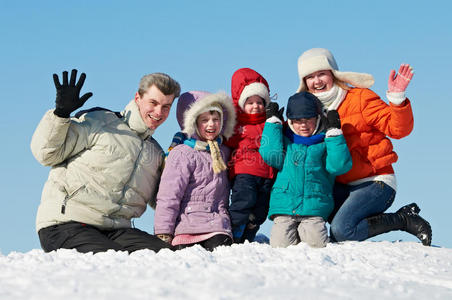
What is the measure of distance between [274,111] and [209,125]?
78 cm

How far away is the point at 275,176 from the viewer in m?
6.16

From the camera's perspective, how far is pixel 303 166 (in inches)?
230

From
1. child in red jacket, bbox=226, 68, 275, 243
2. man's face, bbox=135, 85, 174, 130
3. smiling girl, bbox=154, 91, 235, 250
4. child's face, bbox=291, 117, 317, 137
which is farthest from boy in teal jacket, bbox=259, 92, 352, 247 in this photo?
man's face, bbox=135, 85, 174, 130

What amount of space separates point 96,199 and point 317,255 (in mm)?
2453

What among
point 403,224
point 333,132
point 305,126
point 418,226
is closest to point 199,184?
point 305,126

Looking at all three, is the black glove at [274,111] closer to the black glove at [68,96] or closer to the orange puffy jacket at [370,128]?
the orange puffy jacket at [370,128]

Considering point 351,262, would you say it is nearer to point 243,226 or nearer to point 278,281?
point 278,281

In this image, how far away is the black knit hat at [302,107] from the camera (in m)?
5.85

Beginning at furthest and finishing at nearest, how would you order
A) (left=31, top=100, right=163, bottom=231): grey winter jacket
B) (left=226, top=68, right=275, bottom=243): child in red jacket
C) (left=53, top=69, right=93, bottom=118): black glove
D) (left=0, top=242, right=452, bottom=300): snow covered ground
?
(left=226, top=68, right=275, bottom=243): child in red jacket → (left=31, top=100, right=163, bottom=231): grey winter jacket → (left=53, top=69, right=93, bottom=118): black glove → (left=0, top=242, right=452, bottom=300): snow covered ground

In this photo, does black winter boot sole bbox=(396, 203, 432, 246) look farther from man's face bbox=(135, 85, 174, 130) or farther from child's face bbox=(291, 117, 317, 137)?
man's face bbox=(135, 85, 174, 130)

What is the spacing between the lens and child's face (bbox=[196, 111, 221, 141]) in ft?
19.9

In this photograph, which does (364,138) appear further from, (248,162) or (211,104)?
(211,104)

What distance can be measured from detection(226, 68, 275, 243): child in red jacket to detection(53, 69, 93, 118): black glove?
1.85 metres

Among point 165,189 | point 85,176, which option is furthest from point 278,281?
point 85,176
